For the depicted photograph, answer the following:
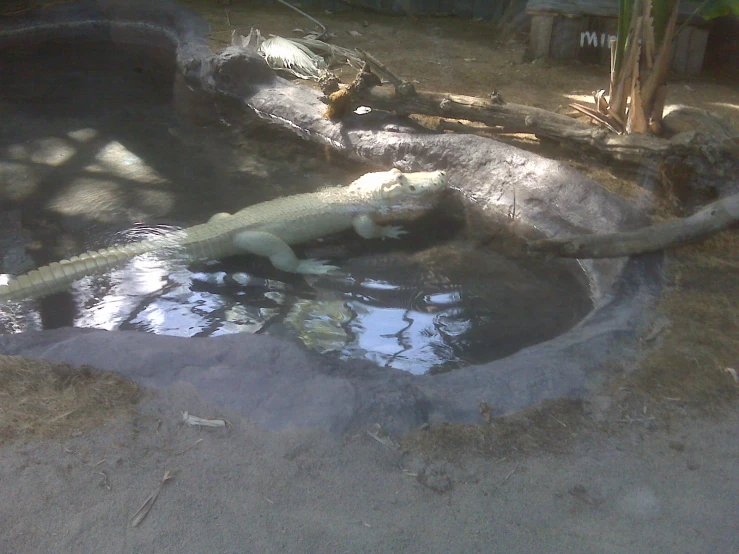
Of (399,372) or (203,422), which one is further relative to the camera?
(399,372)

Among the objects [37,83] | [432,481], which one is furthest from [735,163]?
[37,83]

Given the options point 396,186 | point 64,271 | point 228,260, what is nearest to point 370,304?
point 228,260

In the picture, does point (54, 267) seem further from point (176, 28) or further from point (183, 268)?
point (176, 28)

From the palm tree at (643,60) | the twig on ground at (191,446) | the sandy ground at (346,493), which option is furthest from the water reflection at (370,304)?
the palm tree at (643,60)

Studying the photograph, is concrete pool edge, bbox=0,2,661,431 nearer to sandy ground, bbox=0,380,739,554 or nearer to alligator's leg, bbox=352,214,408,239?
sandy ground, bbox=0,380,739,554

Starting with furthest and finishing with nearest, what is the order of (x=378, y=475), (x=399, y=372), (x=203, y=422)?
(x=399, y=372) < (x=203, y=422) < (x=378, y=475)

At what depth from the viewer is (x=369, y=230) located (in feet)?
15.0

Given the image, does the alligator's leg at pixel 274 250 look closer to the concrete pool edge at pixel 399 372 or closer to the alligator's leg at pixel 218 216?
the alligator's leg at pixel 218 216

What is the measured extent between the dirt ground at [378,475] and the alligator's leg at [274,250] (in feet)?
5.58


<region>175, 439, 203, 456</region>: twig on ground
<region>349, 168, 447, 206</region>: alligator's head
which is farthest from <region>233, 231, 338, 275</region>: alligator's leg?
<region>175, 439, 203, 456</region>: twig on ground

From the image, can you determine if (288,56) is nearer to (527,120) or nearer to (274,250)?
(527,120)

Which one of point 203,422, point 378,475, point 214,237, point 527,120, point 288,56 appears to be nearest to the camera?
point 378,475

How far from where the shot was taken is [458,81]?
22.6 feet

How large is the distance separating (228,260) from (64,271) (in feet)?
3.19
